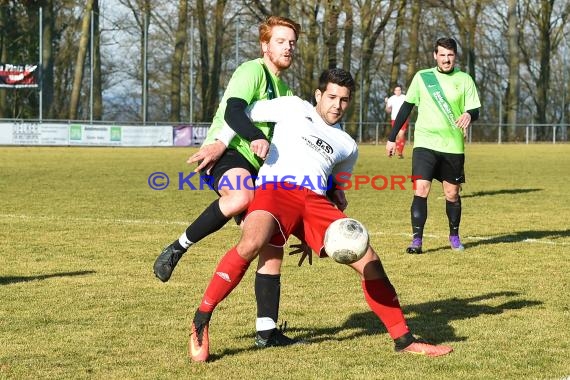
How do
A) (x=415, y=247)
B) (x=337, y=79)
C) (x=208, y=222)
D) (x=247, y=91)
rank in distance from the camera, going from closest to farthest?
(x=337, y=79) → (x=247, y=91) → (x=208, y=222) → (x=415, y=247)

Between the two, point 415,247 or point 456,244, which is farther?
point 456,244

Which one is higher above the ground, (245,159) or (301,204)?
(245,159)

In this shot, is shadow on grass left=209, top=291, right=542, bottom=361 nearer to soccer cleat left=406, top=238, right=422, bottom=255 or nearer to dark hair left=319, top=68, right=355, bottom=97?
dark hair left=319, top=68, right=355, bottom=97

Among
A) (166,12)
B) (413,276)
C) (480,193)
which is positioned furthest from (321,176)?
(166,12)

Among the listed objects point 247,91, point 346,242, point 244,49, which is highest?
point 244,49

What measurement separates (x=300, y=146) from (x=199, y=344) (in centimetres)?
122

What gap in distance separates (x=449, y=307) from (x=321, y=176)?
187 centimetres

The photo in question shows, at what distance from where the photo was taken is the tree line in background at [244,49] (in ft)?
163

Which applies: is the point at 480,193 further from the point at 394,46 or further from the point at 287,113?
the point at 394,46

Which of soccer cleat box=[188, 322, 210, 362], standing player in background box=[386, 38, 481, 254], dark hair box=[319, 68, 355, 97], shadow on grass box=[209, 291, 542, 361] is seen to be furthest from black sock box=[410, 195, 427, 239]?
soccer cleat box=[188, 322, 210, 362]

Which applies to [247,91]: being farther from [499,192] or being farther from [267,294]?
[499,192]

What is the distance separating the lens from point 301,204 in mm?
5289

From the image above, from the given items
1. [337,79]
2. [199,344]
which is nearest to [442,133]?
[337,79]

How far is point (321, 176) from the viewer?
5.41 m
